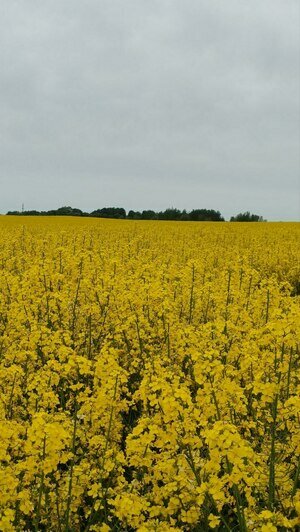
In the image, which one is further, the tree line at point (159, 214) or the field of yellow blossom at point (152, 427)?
the tree line at point (159, 214)

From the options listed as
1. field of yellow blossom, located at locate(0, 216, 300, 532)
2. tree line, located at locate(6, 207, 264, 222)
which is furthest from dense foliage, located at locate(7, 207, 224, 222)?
field of yellow blossom, located at locate(0, 216, 300, 532)

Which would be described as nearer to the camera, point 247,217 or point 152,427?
point 152,427

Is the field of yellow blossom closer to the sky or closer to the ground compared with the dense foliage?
closer to the ground

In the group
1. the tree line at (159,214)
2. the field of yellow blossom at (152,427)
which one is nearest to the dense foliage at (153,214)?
the tree line at (159,214)

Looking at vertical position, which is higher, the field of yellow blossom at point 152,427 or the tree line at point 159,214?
the tree line at point 159,214

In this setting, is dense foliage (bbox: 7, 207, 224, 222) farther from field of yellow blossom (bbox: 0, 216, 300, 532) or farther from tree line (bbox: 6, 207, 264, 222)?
field of yellow blossom (bbox: 0, 216, 300, 532)

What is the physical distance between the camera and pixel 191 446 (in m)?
3.29

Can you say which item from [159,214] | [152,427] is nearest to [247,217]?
[159,214]

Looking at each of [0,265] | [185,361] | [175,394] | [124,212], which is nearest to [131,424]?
[185,361]

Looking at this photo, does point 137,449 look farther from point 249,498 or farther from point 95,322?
point 95,322

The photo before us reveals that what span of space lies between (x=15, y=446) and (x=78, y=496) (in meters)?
0.55

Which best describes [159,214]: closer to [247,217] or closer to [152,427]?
[247,217]

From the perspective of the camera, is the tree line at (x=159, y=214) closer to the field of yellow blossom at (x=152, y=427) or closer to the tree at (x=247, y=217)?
the tree at (x=247, y=217)

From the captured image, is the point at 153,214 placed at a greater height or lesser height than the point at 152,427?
greater
